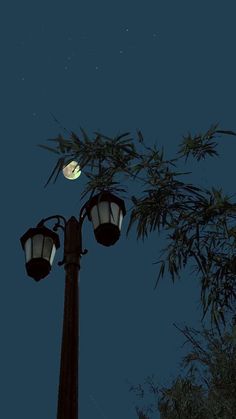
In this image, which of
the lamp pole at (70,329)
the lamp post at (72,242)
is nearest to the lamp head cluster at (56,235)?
the lamp post at (72,242)

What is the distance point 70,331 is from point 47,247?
0.79m

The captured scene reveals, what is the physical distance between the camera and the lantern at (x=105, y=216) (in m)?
4.55

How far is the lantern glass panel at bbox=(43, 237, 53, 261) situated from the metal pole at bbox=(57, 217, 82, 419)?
0.11 m

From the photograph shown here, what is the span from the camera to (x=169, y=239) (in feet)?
19.6

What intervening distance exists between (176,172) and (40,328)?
172368mm

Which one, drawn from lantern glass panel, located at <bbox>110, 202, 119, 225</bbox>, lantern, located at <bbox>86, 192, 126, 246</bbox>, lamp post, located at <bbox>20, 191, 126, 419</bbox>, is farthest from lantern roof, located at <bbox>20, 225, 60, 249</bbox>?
lantern glass panel, located at <bbox>110, 202, 119, 225</bbox>

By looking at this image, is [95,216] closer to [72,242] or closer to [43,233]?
[72,242]

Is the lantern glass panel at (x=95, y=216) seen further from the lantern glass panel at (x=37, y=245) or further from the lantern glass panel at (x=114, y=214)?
the lantern glass panel at (x=37, y=245)

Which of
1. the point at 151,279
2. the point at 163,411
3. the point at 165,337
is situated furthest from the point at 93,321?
the point at 163,411

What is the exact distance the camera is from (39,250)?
14.8 feet

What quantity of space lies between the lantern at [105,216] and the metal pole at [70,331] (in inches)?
7.0

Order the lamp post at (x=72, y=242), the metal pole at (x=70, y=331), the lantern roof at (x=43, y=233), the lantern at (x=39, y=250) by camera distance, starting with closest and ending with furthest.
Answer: the metal pole at (x=70, y=331)
the lamp post at (x=72, y=242)
the lantern at (x=39, y=250)
the lantern roof at (x=43, y=233)

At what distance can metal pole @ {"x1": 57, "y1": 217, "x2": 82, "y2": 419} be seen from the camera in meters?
3.62

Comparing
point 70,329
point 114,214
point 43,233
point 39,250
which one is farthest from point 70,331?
point 114,214
